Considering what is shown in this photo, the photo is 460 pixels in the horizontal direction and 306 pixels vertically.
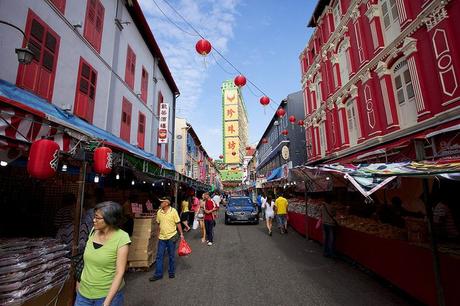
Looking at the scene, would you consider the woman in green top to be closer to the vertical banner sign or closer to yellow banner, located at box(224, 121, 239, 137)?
the vertical banner sign

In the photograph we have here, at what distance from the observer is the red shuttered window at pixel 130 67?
1296 cm

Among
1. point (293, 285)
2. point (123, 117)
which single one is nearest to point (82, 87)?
point (123, 117)

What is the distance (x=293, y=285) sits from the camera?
18.0 feet

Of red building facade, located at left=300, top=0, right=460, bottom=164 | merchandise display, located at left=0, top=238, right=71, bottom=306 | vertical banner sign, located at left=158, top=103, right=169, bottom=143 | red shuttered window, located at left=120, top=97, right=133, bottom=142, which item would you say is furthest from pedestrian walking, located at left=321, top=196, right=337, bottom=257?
vertical banner sign, located at left=158, top=103, right=169, bottom=143

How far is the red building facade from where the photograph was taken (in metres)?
7.77

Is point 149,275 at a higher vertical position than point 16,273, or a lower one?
lower

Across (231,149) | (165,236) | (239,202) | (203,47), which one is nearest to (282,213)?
(239,202)

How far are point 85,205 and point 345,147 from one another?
1318 cm

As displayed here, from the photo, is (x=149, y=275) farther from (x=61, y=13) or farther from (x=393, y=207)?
(x=61, y=13)

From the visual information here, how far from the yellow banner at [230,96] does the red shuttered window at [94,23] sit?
39201 mm

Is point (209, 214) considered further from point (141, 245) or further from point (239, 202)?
point (239, 202)

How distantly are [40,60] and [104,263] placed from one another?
288 inches

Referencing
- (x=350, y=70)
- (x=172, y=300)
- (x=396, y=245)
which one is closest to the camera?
(x=172, y=300)

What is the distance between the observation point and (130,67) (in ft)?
43.8
